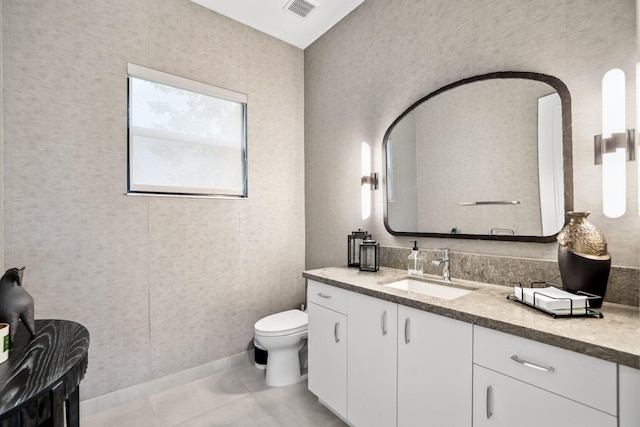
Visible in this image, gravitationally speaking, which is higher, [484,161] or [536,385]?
[484,161]

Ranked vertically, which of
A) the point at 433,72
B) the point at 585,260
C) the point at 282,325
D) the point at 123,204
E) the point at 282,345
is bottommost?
the point at 282,345

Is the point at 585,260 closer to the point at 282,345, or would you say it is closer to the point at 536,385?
the point at 536,385

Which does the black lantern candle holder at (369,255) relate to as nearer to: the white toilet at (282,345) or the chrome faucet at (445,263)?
the chrome faucet at (445,263)

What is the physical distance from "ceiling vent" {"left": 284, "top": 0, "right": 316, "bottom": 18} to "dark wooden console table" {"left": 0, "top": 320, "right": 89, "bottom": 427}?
249 centimetres

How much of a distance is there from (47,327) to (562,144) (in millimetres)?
2329

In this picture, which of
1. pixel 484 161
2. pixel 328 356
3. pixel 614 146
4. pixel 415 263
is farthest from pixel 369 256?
pixel 614 146

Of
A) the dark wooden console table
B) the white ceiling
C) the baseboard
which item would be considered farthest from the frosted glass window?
the baseboard

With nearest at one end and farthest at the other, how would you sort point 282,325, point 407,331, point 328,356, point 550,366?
point 550,366, point 407,331, point 328,356, point 282,325

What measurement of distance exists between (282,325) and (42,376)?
1.54 metres

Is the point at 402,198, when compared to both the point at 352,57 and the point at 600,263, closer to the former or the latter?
the point at 600,263

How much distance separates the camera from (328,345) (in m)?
1.80

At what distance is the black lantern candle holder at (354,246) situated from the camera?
7.26 ft

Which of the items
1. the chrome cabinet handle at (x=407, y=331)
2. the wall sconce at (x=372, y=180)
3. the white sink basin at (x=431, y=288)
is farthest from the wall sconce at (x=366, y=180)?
the chrome cabinet handle at (x=407, y=331)

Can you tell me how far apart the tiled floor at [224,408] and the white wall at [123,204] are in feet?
0.60
